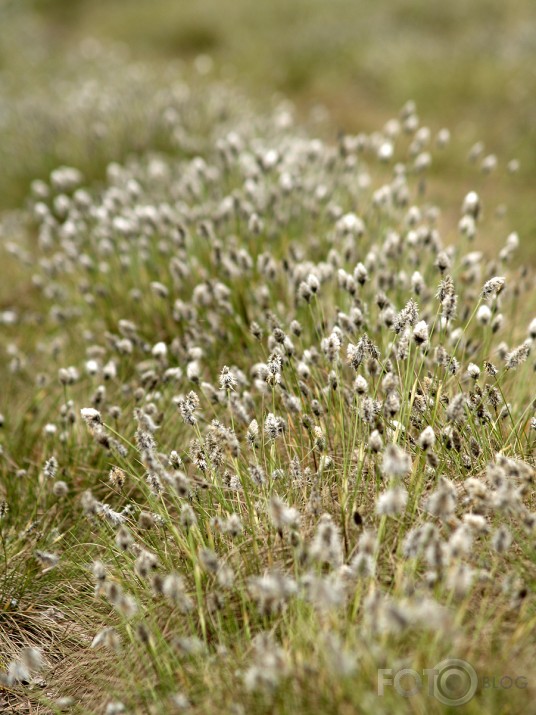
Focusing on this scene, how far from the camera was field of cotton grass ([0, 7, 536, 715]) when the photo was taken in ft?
4.90

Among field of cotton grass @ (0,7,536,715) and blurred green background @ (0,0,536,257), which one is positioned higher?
blurred green background @ (0,0,536,257)

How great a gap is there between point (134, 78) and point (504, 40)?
624 centimetres

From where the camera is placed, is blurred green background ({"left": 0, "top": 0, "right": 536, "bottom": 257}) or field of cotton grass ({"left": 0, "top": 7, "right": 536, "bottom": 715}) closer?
field of cotton grass ({"left": 0, "top": 7, "right": 536, "bottom": 715})

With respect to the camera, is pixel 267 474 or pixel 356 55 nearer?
pixel 267 474

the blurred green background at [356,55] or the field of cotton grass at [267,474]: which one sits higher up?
the blurred green background at [356,55]

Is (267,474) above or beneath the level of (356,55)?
beneath

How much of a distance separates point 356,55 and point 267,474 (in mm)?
8977

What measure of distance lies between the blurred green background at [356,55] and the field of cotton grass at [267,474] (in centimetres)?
213

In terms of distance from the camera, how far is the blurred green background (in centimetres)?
637

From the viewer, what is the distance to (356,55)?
947 cm

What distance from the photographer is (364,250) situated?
3652mm

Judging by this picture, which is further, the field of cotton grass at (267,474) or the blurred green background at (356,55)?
the blurred green background at (356,55)

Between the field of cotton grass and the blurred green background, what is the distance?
83.7 inches

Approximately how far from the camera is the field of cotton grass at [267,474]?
4.90 ft
